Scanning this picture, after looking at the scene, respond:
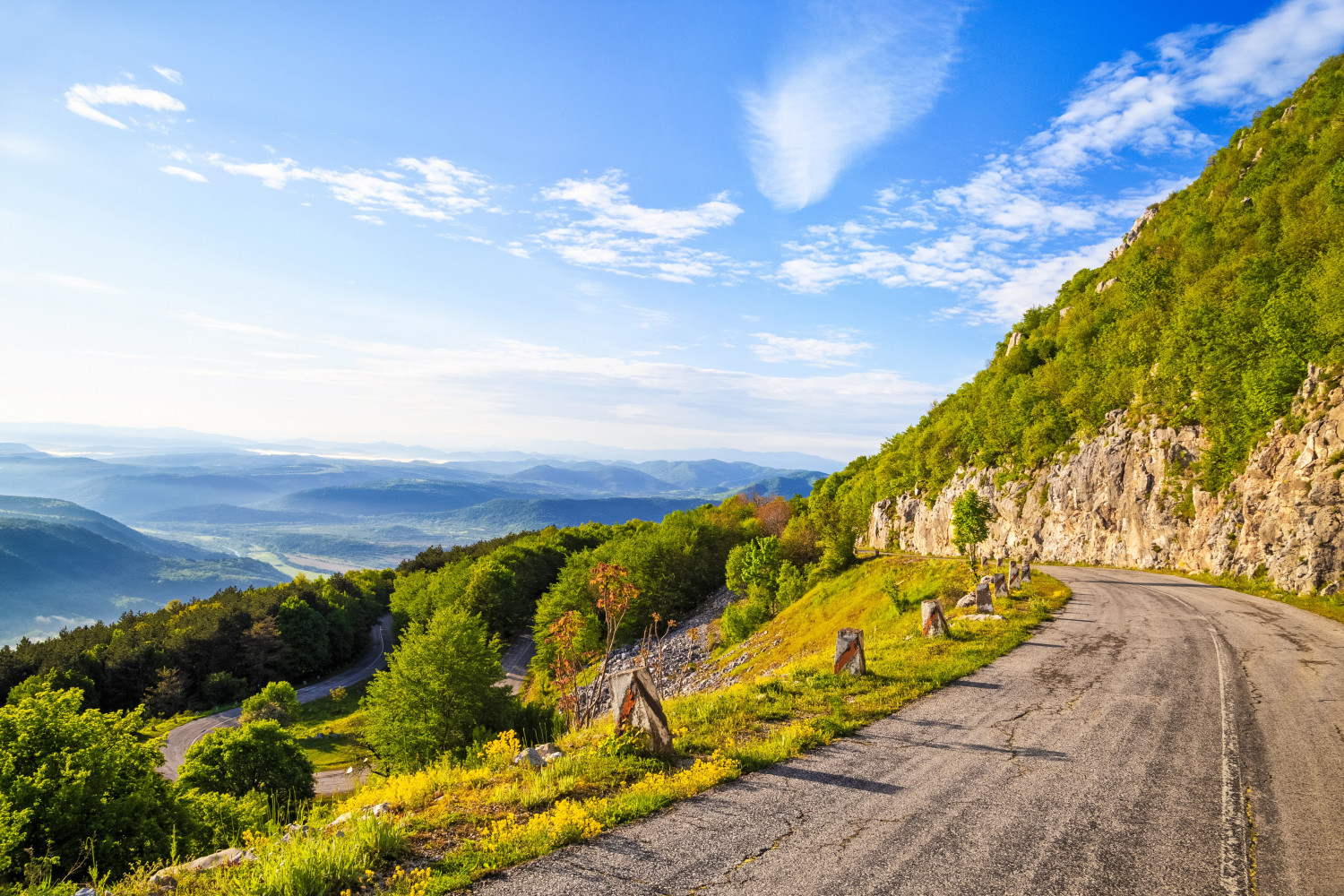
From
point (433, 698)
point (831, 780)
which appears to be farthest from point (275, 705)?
point (831, 780)

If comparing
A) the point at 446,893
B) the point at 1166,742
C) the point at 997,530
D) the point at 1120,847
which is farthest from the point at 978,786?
the point at 997,530

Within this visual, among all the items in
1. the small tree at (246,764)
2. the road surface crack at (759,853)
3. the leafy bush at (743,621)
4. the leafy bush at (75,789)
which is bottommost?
the small tree at (246,764)

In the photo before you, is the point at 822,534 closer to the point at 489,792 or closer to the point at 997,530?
the point at 997,530

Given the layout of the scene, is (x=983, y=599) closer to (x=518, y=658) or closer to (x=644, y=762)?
(x=644, y=762)

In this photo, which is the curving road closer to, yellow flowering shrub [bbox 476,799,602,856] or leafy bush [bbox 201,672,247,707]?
leafy bush [bbox 201,672,247,707]

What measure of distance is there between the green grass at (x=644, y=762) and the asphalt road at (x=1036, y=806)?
0.39 meters

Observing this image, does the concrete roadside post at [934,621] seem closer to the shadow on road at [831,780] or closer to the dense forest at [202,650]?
the shadow on road at [831,780]

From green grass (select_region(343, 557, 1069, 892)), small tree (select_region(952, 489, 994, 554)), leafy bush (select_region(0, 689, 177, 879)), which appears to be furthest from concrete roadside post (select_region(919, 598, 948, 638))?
small tree (select_region(952, 489, 994, 554))

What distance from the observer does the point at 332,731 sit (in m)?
56.4

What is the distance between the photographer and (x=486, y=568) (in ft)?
300

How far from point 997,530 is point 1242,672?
52.9 meters

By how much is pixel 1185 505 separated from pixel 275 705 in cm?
8307

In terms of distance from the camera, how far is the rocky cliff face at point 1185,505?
28.4 meters

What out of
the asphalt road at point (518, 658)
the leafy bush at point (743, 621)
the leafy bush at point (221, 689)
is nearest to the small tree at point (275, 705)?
the leafy bush at point (221, 689)
